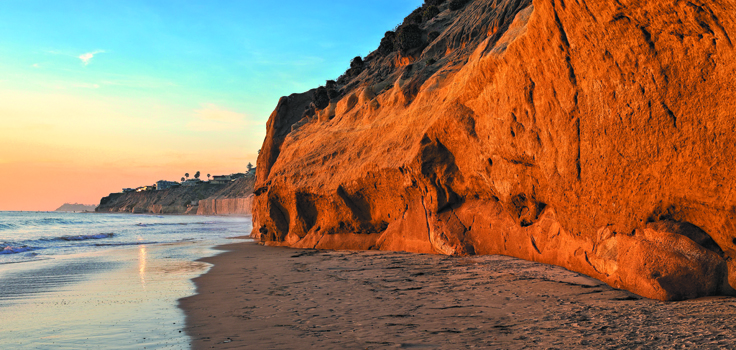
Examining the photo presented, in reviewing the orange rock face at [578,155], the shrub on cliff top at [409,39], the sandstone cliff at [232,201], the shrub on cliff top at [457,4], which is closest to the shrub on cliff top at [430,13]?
the shrub on cliff top at [457,4]

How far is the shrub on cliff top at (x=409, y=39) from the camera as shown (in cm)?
2180

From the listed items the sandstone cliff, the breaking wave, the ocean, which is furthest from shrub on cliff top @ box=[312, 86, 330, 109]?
the sandstone cliff

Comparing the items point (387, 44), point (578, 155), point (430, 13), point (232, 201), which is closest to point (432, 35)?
point (387, 44)

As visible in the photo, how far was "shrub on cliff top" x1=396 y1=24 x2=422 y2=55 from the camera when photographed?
21.8 metres

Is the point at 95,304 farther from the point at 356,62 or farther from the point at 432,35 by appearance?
the point at 356,62

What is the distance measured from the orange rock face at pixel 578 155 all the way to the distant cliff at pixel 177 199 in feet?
313

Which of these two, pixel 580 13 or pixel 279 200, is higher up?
pixel 580 13

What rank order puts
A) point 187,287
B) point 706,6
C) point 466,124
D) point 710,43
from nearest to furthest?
point 706,6, point 710,43, point 187,287, point 466,124

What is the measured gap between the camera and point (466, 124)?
9.40m

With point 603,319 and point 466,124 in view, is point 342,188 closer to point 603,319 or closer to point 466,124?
point 466,124

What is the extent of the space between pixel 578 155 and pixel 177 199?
142 metres

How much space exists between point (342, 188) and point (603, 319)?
9.37 meters

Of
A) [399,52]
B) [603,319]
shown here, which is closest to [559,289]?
[603,319]

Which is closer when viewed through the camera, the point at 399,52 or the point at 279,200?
the point at 279,200
